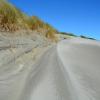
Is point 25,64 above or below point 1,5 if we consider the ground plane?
below

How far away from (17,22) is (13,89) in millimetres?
5776

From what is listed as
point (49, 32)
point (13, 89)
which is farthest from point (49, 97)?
point (49, 32)

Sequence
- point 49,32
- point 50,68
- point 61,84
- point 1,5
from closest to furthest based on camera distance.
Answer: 1. point 61,84
2. point 50,68
3. point 1,5
4. point 49,32

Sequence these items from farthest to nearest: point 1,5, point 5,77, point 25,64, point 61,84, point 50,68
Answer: point 1,5 → point 25,64 → point 50,68 → point 5,77 → point 61,84

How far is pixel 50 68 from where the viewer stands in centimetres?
625

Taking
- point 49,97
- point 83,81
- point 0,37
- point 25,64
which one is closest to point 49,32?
point 0,37

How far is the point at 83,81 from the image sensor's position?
16.6 feet

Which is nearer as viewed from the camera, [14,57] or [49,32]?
[14,57]

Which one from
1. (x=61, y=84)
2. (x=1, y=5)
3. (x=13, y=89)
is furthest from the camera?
(x=1, y=5)

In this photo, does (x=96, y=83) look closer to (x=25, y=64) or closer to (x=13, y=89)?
(x=13, y=89)

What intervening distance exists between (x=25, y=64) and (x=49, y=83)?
2.02 m

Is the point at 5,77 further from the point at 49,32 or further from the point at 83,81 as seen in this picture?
the point at 49,32

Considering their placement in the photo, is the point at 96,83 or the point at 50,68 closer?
the point at 96,83

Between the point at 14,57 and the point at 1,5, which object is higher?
the point at 1,5
